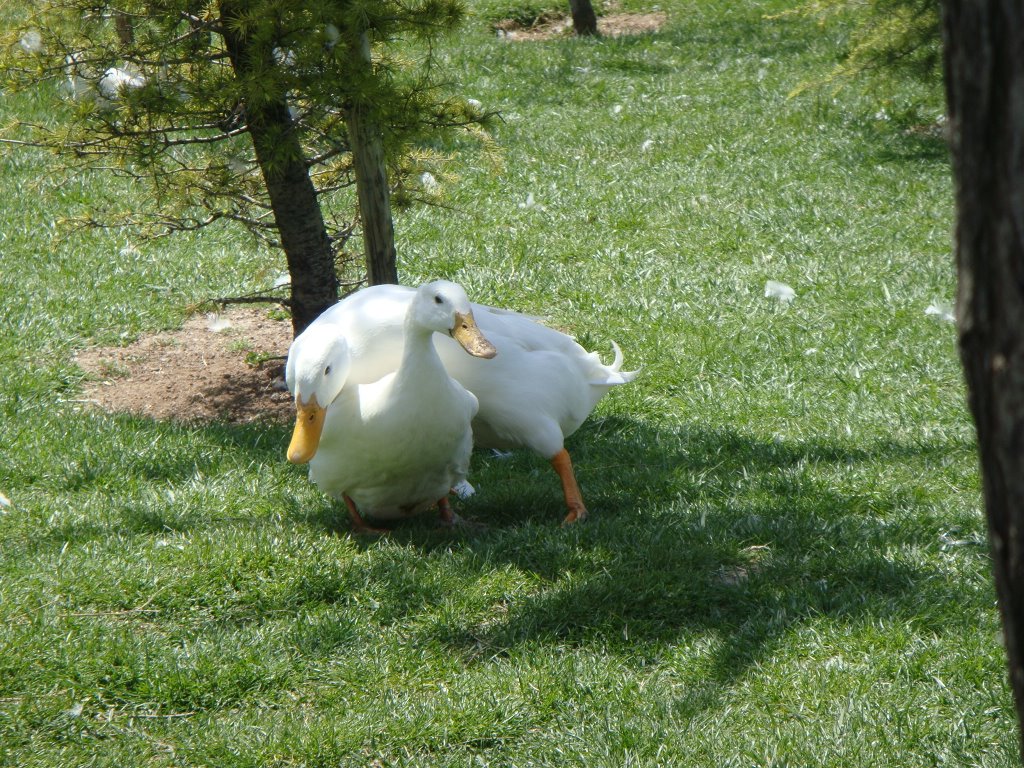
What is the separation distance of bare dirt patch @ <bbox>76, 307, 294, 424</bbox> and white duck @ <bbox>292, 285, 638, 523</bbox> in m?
1.44

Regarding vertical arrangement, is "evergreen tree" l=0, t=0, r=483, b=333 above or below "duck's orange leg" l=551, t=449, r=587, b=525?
above

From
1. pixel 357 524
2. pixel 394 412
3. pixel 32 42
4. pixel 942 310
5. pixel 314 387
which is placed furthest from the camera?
pixel 942 310

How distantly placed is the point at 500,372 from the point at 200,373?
8.50 feet

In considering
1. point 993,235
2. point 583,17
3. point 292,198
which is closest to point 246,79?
point 292,198

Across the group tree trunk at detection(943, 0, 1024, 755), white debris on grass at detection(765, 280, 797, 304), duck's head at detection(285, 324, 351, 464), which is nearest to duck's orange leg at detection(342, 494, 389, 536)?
duck's head at detection(285, 324, 351, 464)

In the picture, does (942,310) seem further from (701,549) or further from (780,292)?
(701,549)

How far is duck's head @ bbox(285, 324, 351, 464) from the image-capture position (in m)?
4.15

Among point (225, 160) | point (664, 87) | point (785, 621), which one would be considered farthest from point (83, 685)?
point (664, 87)

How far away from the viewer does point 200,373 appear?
22.0ft

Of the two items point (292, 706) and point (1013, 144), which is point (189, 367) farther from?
point (1013, 144)

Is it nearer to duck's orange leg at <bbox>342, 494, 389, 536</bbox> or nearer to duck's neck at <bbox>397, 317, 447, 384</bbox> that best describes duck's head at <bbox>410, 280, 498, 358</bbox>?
duck's neck at <bbox>397, 317, 447, 384</bbox>

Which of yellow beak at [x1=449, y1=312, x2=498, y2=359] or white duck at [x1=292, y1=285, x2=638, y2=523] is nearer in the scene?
yellow beak at [x1=449, y1=312, x2=498, y2=359]

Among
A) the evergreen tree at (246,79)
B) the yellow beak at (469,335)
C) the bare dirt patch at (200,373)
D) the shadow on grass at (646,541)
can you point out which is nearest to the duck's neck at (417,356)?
the yellow beak at (469,335)

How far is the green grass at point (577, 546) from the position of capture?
131 inches
